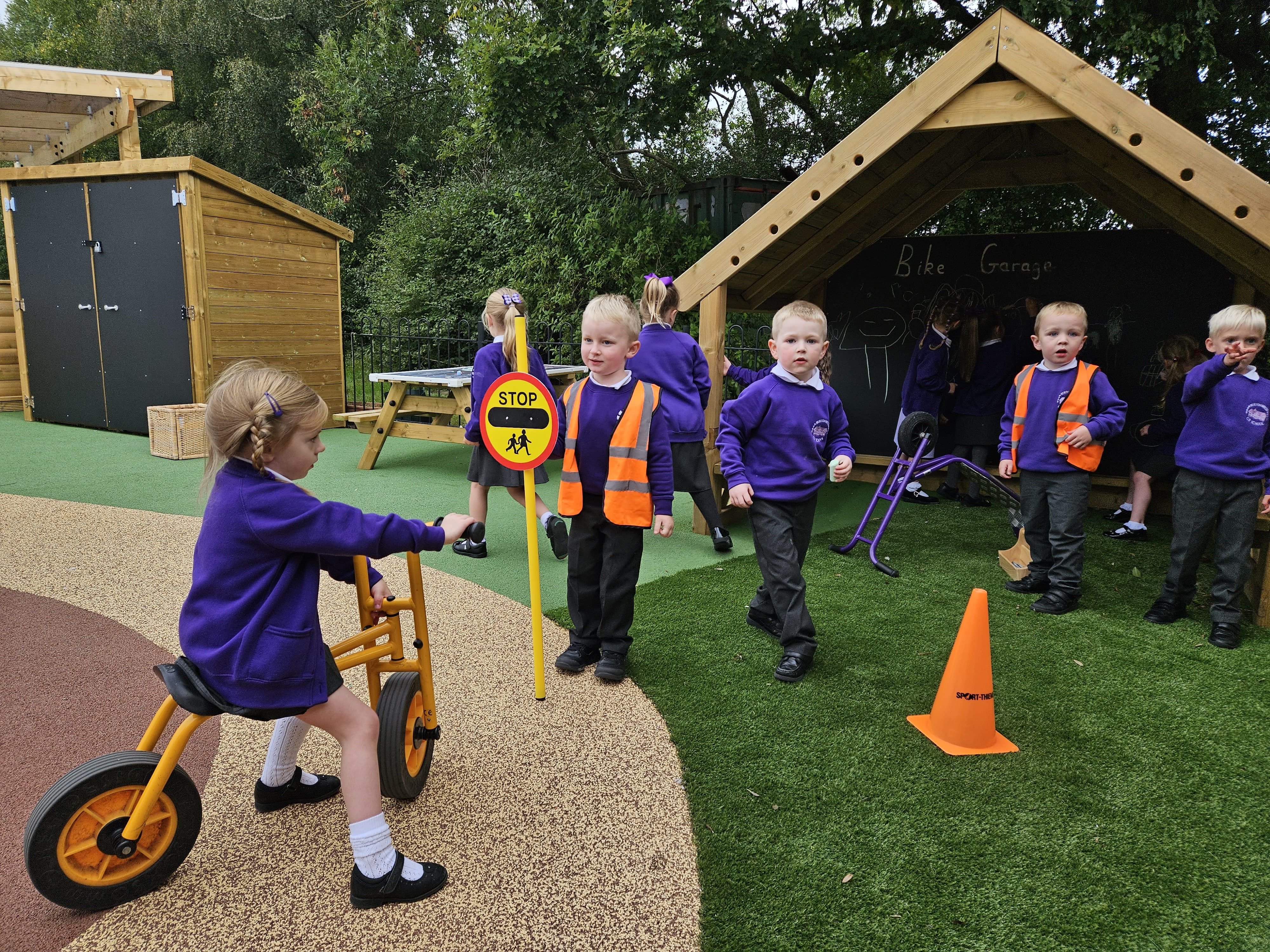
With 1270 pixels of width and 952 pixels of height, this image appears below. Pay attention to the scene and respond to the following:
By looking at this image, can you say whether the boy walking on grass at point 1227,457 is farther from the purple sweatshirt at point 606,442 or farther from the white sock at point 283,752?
the white sock at point 283,752

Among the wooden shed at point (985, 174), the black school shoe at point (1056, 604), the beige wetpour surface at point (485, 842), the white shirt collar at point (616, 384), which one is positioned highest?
the wooden shed at point (985, 174)

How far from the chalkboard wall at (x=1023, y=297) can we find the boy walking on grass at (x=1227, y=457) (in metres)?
3.27

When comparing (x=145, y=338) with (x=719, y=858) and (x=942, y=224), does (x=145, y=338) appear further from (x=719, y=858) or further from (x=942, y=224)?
(x=942, y=224)

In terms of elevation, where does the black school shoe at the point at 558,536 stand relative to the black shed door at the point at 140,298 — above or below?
below

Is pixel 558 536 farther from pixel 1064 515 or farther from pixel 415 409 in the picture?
pixel 415 409

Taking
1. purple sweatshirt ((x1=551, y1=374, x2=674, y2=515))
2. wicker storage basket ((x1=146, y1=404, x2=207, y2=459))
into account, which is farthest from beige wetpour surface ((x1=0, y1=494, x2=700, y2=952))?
wicker storage basket ((x1=146, y1=404, x2=207, y2=459))

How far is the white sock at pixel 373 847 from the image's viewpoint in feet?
7.53

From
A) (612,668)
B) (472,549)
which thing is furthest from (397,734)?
(472,549)

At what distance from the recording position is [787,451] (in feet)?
13.2

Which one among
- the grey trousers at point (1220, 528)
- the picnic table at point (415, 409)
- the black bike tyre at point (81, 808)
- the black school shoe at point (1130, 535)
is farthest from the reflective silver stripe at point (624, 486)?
the black school shoe at point (1130, 535)

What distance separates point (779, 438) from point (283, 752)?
253 cm

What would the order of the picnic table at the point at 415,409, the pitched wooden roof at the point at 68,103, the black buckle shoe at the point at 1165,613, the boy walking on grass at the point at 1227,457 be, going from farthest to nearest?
the pitched wooden roof at the point at 68,103
the picnic table at the point at 415,409
the black buckle shoe at the point at 1165,613
the boy walking on grass at the point at 1227,457

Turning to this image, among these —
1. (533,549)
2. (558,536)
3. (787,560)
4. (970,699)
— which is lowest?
(558,536)

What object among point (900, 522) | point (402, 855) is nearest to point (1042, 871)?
point (402, 855)
